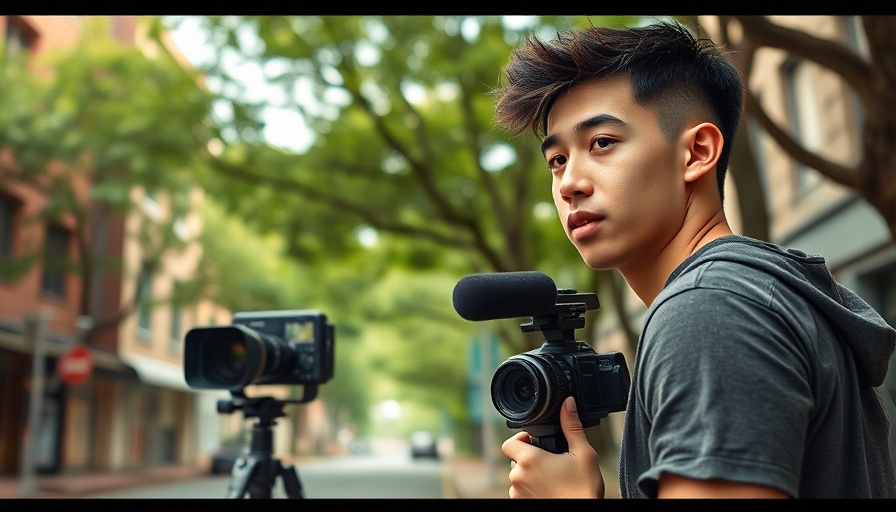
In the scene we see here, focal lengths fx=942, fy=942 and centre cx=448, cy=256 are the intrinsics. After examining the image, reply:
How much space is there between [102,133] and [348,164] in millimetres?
3464

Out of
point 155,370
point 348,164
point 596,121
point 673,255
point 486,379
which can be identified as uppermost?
point 348,164

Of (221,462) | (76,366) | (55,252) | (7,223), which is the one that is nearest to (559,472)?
(76,366)

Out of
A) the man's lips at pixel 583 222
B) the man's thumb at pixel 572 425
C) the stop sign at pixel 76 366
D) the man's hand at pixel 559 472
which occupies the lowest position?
the man's hand at pixel 559 472

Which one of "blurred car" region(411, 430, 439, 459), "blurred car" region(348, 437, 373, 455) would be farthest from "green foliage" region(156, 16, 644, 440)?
"blurred car" region(348, 437, 373, 455)

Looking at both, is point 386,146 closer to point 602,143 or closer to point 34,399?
point 34,399

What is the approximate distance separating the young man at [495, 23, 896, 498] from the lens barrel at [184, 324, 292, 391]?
2201 mm

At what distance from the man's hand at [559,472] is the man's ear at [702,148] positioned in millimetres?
457

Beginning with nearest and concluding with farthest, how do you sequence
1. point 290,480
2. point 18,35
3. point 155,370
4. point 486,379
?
point 290,480 → point 486,379 → point 18,35 → point 155,370

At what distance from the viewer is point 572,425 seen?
1.52 meters

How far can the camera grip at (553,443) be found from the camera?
1.50 m

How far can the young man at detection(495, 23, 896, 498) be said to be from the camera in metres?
1.11

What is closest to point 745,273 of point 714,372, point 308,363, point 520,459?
point 714,372

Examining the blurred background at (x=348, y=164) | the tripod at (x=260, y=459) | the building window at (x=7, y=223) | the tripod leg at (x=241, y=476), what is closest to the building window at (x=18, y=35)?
the blurred background at (x=348, y=164)

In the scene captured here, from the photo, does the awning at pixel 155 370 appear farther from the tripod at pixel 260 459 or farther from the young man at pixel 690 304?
the young man at pixel 690 304
